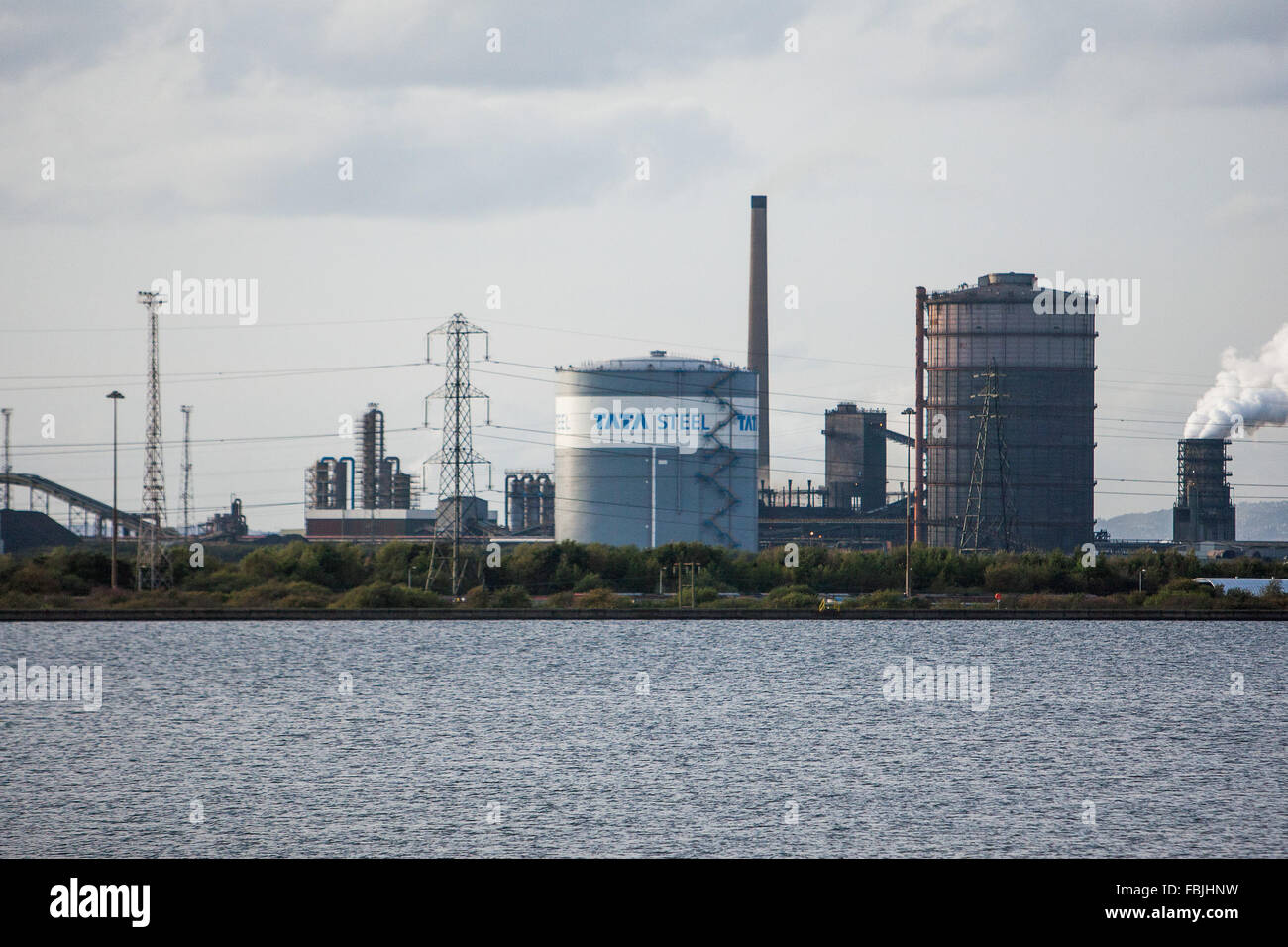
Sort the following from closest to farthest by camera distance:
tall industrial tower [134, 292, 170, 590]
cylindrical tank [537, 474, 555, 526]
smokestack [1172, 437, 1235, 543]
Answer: tall industrial tower [134, 292, 170, 590] < smokestack [1172, 437, 1235, 543] < cylindrical tank [537, 474, 555, 526]

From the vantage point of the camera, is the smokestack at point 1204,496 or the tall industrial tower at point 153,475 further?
the smokestack at point 1204,496

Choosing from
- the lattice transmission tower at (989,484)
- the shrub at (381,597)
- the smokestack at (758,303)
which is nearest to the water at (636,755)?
the shrub at (381,597)

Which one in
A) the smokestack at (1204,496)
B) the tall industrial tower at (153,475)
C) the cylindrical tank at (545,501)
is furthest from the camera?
the cylindrical tank at (545,501)

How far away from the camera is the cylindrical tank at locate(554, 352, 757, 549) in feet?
277

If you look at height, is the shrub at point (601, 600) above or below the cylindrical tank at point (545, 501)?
below

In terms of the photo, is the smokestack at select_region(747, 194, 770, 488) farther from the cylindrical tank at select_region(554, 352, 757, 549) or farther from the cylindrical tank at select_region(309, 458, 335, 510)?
the cylindrical tank at select_region(309, 458, 335, 510)

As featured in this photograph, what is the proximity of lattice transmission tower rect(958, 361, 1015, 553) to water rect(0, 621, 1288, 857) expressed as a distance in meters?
27.8

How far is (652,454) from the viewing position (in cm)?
8450

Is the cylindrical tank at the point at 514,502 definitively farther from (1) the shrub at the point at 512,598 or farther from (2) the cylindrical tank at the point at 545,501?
(1) the shrub at the point at 512,598

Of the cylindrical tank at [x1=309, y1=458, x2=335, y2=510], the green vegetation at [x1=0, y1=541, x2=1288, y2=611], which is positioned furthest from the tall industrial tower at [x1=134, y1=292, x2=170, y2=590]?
the cylindrical tank at [x1=309, y1=458, x2=335, y2=510]

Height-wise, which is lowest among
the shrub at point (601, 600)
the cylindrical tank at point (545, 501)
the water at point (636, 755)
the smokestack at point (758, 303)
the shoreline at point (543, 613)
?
the water at point (636, 755)

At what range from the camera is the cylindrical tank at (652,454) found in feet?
277

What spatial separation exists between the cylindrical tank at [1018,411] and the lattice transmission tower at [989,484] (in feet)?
0.33
